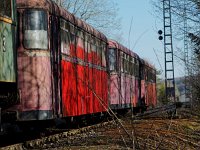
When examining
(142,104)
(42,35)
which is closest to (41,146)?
(42,35)

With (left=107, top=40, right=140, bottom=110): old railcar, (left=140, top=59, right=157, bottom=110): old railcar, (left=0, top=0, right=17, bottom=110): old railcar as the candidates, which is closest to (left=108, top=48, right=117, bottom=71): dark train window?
(left=107, top=40, right=140, bottom=110): old railcar

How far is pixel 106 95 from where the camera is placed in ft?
57.9

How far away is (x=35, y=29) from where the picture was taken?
35.7 feet

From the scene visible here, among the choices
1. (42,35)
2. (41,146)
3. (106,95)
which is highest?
(42,35)

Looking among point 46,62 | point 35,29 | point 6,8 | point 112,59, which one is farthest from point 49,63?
point 112,59

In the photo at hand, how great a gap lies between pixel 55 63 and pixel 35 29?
3.33 ft

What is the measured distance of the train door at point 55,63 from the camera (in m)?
11.2

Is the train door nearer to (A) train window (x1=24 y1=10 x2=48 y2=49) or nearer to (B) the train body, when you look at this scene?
(B) the train body

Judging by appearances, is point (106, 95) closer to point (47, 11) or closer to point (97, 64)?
point (97, 64)

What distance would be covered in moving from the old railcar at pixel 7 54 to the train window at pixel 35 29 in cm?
127

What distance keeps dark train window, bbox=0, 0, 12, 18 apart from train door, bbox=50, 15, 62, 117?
205 cm

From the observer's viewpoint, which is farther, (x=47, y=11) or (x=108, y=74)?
(x=108, y=74)

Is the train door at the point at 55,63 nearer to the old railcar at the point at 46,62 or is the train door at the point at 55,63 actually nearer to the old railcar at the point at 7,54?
the old railcar at the point at 46,62

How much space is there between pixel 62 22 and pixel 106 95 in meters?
6.03
